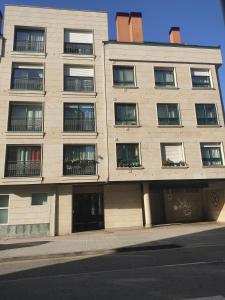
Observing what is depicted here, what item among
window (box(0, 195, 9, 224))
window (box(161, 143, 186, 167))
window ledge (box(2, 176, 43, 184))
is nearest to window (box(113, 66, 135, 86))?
window (box(161, 143, 186, 167))

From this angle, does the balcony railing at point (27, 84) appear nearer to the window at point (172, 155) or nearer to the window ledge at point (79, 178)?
the window ledge at point (79, 178)

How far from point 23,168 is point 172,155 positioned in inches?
417

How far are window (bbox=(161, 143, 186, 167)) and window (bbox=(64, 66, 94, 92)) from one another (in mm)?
7199

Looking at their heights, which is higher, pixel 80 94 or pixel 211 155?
pixel 80 94

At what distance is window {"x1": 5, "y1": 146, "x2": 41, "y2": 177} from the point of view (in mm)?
18172

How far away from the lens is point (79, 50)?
853 inches

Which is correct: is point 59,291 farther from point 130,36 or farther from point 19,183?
point 130,36

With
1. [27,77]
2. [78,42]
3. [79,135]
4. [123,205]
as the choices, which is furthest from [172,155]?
[27,77]

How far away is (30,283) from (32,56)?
58.4ft

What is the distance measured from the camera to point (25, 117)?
19391mm

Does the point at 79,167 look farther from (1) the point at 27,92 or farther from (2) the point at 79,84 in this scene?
(1) the point at 27,92

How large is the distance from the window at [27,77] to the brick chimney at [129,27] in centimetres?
717

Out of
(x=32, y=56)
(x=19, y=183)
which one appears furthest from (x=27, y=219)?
(x=32, y=56)

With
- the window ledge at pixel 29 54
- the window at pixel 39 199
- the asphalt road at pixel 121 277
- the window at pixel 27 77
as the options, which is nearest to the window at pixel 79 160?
the window at pixel 39 199
